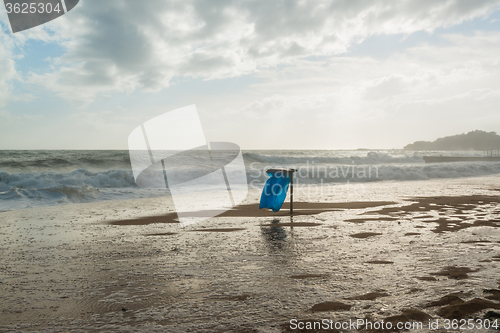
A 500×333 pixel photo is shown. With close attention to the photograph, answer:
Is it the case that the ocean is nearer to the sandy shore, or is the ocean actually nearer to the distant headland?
the sandy shore

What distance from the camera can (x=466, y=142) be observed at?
4562 inches

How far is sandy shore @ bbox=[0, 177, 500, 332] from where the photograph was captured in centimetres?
285

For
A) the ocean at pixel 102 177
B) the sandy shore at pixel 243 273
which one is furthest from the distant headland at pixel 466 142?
the sandy shore at pixel 243 273

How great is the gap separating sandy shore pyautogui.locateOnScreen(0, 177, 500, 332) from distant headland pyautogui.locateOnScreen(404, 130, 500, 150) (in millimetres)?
125492

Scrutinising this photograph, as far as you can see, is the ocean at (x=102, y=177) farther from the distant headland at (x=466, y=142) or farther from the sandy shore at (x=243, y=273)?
the distant headland at (x=466, y=142)

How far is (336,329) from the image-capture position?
8.53 feet

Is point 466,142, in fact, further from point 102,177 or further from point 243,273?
point 243,273

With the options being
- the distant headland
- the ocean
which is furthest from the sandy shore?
the distant headland

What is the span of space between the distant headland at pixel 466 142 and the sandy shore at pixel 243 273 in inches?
4941

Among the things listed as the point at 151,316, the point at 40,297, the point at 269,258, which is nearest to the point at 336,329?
the point at 151,316

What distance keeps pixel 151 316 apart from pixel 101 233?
423cm

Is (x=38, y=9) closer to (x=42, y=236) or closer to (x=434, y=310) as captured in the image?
(x=42, y=236)

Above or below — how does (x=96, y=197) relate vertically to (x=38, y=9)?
below

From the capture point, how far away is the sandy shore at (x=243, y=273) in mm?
2848
